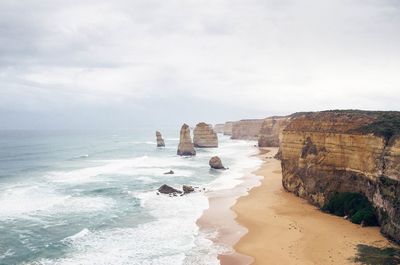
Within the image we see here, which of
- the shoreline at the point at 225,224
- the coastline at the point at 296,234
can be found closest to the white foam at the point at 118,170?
the shoreline at the point at 225,224

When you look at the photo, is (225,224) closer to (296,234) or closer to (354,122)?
(296,234)

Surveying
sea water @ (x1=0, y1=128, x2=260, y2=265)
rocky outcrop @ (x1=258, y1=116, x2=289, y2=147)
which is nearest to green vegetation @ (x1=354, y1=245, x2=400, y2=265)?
sea water @ (x1=0, y1=128, x2=260, y2=265)

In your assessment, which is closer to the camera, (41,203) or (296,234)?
(296,234)

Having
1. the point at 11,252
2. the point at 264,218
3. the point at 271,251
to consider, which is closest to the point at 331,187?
the point at 264,218

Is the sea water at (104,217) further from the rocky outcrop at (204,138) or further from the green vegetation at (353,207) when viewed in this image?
the rocky outcrop at (204,138)

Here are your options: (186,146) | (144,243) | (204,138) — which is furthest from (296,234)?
(204,138)

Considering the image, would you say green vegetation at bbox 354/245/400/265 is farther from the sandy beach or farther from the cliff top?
the cliff top

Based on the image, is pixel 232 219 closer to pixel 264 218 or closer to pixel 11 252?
pixel 264 218
